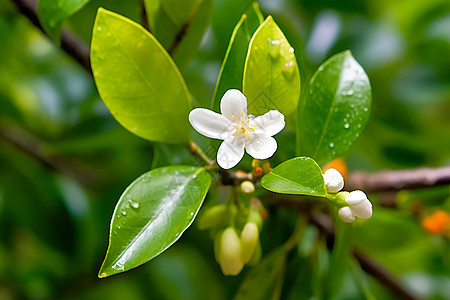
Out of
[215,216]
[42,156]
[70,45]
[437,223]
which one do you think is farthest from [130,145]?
[437,223]

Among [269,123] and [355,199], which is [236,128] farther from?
[355,199]

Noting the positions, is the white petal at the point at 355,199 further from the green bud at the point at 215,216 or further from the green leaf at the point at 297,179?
the green bud at the point at 215,216

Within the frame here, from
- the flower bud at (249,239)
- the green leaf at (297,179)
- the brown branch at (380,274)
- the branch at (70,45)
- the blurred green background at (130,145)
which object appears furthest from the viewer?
the blurred green background at (130,145)

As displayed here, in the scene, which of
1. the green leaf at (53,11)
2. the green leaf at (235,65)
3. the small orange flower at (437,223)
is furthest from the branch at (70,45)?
the small orange flower at (437,223)

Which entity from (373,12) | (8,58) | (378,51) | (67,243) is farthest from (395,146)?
(8,58)

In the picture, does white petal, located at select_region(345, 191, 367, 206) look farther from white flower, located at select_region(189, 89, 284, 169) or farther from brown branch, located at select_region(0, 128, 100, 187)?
brown branch, located at select_region(0, 128, 100, 187)
